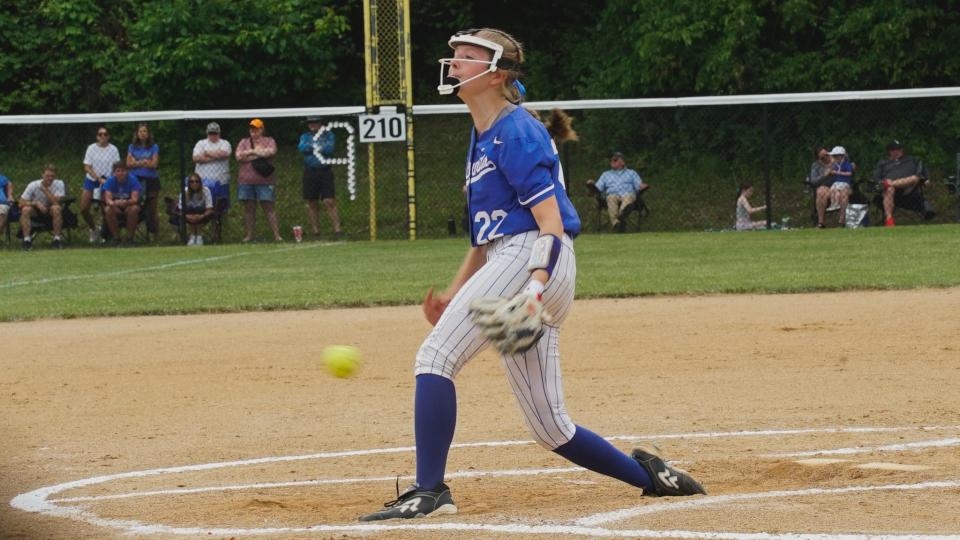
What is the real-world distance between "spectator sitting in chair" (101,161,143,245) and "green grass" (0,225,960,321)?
82cm

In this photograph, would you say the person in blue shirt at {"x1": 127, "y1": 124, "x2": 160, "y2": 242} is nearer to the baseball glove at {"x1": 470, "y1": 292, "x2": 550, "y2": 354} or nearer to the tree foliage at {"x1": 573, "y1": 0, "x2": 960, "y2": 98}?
the tree foliage at {"x1": 573, "y1": 0, "x2": 960, "y2": 98}

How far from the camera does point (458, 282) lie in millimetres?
5512

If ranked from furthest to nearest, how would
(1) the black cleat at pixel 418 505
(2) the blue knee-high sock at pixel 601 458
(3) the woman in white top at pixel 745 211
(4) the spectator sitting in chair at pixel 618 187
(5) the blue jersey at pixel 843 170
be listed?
1. (4) the spectator sitting in chair at pixel 618 187
2. (3) the woman in white top at pixel 745 211
3. (5) the blue jersey at pixel 843 170
4. (2) the blue knee-high sock at pixel 601 458
5. (1) the black cleat at pixel 418 505

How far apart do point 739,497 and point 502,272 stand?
47.8 inches

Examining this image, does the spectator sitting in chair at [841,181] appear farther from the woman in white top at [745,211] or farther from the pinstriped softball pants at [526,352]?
the pinstriped softball pants at [526,352]

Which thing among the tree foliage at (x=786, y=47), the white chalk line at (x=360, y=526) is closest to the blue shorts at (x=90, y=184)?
the tree foliage at (x=786, y=47)

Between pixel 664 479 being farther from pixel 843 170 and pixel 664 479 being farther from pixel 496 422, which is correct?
pixel 843 170

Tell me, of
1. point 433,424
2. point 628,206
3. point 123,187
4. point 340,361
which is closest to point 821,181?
point 628,206

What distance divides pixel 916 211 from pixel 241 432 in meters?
15.7

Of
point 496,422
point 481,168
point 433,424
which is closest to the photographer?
point 433,424

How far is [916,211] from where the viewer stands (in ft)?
69.8

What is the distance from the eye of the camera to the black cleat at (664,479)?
18.1 feet

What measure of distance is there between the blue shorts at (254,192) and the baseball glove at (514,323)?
16.8 meters

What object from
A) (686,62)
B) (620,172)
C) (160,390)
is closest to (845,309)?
(160,390)
